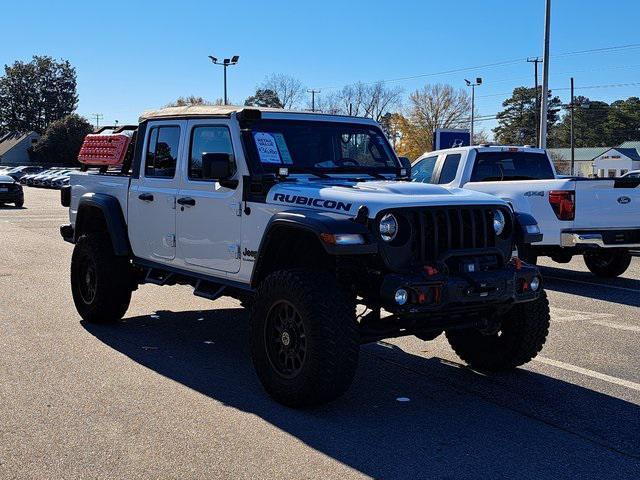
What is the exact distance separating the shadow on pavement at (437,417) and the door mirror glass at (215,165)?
1.53 metres

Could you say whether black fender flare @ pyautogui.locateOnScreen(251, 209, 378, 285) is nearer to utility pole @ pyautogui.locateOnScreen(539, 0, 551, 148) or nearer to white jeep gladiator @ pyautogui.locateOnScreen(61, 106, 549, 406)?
white jeep gladiator @ pyautogui.locateOnScreen(61, 106, 549, 406)

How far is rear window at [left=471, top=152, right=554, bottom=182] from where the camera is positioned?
11656 millimetres

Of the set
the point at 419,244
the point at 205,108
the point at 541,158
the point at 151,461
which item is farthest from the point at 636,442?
the point at 541,158

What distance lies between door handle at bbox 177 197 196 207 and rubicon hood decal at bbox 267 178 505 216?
99 cm

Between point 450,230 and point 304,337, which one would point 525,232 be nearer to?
point 450,230

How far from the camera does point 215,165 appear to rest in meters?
5.84

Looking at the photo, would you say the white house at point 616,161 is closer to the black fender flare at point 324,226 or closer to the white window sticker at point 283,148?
the white window sticker at point 283,148

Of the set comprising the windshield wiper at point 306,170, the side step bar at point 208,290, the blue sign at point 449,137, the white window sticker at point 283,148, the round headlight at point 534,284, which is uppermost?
the blue sign at point 449,137

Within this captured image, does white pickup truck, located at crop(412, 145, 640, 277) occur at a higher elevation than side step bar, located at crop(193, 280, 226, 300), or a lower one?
higher

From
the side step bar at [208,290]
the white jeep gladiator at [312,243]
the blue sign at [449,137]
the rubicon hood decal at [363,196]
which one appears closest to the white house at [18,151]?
the blue sign at [449,137]

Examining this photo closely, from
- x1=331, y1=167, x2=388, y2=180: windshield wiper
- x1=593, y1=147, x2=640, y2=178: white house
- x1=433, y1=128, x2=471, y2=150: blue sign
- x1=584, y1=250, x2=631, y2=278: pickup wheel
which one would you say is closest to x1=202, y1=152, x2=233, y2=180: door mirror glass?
x1=331, y1=167, x2=388, y2=180: windshield wiper

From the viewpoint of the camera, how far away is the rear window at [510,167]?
459 inches

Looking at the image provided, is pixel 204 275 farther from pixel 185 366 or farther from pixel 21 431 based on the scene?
pixel 21 431

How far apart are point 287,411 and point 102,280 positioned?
10.2 feet
